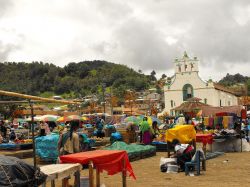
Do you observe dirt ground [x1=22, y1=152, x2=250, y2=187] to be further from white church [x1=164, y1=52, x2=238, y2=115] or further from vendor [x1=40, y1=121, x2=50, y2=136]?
white church [x1=164, y1=52, x2=238, y2=115]

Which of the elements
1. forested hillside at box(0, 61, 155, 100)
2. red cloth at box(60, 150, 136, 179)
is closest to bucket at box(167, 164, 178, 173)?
red cloth at box(60, 150, 136, 179)

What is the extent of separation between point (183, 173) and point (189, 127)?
2543 mm

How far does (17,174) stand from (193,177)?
6900 mm

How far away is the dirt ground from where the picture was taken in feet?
33.6

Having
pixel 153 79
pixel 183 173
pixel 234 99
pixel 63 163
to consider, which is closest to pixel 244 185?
pixel 183 173

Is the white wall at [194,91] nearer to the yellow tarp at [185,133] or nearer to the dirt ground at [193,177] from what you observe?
the dirt ground at [193,177]

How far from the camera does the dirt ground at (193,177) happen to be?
10.2 m

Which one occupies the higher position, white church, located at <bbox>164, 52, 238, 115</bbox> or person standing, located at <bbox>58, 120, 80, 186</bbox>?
white church, located at <bbox>164, 52, 238, 115</bbox>

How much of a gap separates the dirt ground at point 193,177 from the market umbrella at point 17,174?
15.9 feet

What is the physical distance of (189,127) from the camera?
46.6 ft

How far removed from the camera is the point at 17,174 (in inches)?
201

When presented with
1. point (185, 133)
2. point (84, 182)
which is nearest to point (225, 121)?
point (185, 133)

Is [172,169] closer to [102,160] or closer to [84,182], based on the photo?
[102,160]

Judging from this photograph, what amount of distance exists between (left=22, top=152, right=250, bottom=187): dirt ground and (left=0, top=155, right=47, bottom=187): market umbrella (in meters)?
4.83
